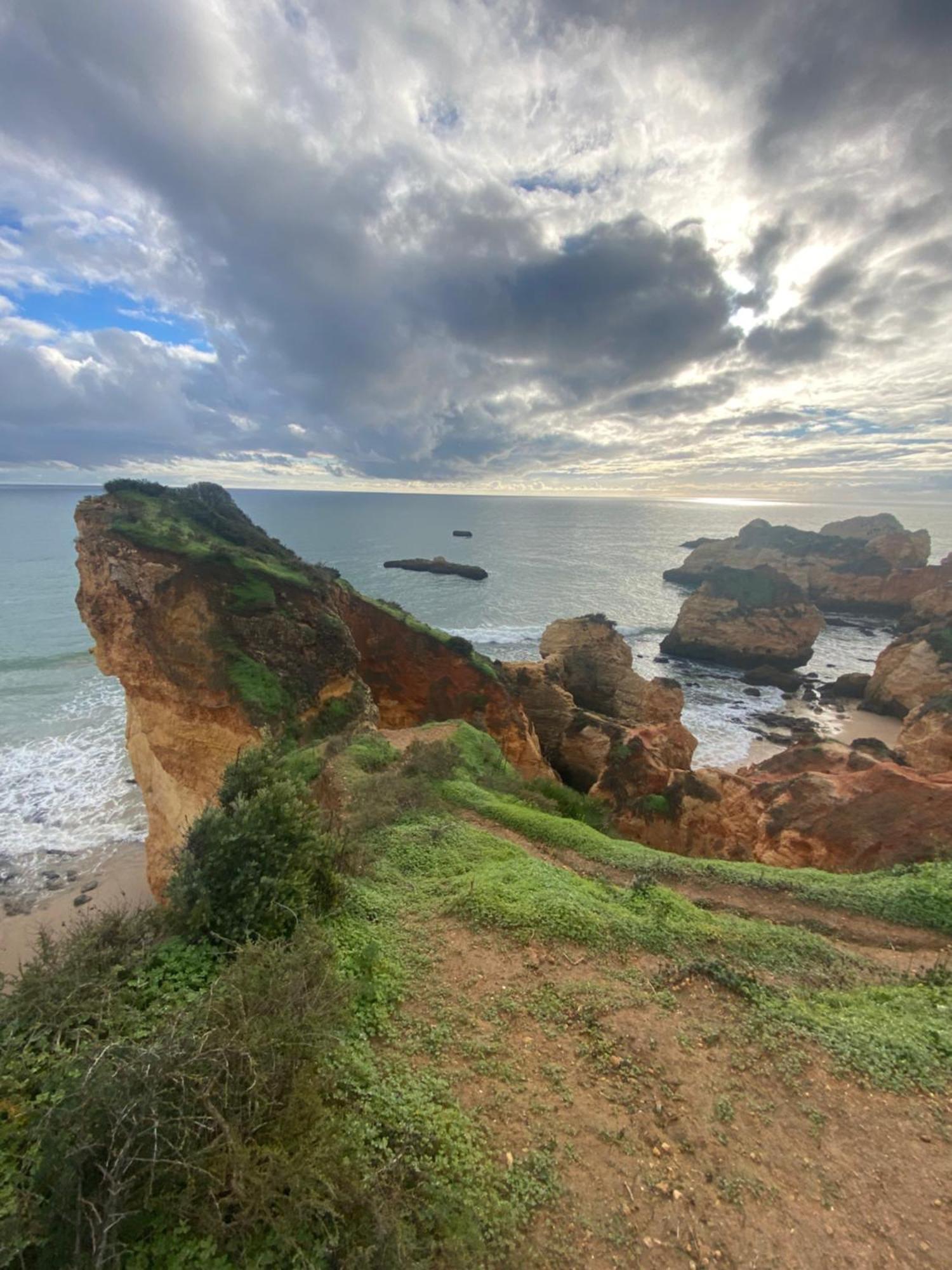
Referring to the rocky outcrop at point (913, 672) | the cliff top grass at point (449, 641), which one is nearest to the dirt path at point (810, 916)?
the cliff top grass at point (449, 641)

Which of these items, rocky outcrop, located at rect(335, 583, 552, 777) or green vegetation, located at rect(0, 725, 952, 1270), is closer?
green vegetation, located at rect(0, 725, 952, 1270)

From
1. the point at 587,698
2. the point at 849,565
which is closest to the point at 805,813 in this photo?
the point at 587,698

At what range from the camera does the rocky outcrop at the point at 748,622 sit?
4378 cm

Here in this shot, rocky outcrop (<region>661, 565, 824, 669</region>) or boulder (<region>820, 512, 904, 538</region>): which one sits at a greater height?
boulder (<region>820, 512, 904, 538</region>)

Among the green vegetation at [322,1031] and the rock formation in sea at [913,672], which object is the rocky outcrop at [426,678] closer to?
the green vegetation at [322,1031]

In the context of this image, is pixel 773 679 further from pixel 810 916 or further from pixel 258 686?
pixel 258 686

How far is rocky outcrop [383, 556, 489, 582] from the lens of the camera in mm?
71875

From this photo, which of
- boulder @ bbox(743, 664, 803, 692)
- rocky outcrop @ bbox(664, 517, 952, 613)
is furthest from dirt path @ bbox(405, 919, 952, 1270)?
rocky outcrop @ bbox(664, 517, 952, 613)

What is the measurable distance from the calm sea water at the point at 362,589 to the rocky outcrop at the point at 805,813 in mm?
13703

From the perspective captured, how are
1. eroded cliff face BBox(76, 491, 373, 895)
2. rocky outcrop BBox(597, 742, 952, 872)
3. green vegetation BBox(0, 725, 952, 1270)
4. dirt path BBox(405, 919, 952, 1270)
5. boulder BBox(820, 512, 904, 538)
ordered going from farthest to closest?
1. boulder BBox(820, 512, 904, 538)
2. eroded cliff face BBox(76, 491, 373, 895)
3. rocky outcrop BBox(597, 742, 952, 872)
4. dirt path BBox(405, 919, 952, 1270)
5. green vegetation BBox(0, 725, 952, 1270)

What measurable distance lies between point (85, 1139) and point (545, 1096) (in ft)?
12.1

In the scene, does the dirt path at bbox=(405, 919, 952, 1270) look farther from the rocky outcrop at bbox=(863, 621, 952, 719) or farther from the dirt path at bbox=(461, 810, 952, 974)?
the rocky outcrop at bbox=(863, 621, 952, 719)

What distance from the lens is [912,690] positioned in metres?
33.8

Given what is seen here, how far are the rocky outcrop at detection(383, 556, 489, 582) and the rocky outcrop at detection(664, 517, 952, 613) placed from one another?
93.7 ft
